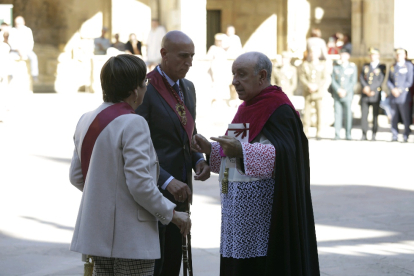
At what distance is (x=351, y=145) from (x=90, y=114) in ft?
37.1

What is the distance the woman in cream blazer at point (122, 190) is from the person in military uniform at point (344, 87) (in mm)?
12103

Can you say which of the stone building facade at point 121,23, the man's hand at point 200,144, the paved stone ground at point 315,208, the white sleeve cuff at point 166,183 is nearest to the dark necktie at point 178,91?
the man's hand at point 200,144

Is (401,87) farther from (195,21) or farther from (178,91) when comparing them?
(178,91)

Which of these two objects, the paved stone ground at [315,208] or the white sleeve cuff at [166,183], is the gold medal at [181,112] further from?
the paved stone ground at [315,208]

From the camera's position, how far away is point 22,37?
18.9 meters

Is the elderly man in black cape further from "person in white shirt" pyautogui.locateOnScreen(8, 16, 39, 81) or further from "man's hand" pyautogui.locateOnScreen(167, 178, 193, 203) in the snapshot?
"person in white shirt" pyautogui.locateOnScreen(8, 16, 39, 81)

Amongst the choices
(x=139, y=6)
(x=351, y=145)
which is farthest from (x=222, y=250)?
A: (x=139, y=6)

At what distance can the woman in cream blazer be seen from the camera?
3.24 m

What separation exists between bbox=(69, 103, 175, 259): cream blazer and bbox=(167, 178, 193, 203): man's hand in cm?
68

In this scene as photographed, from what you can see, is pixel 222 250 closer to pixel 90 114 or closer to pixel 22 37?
pixel 90 114

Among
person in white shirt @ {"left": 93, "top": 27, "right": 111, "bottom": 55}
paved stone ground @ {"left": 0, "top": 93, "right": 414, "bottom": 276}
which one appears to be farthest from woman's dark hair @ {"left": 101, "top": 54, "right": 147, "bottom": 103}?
person in white shirt @ {"left": 93, "top": 27, "right": 111, "bottom": 55}

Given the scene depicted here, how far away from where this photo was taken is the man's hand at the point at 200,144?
4.20 metres

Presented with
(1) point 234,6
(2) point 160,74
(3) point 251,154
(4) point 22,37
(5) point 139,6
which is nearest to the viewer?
(3) point 251,154

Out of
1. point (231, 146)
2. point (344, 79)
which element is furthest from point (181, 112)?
point (344, 79)
